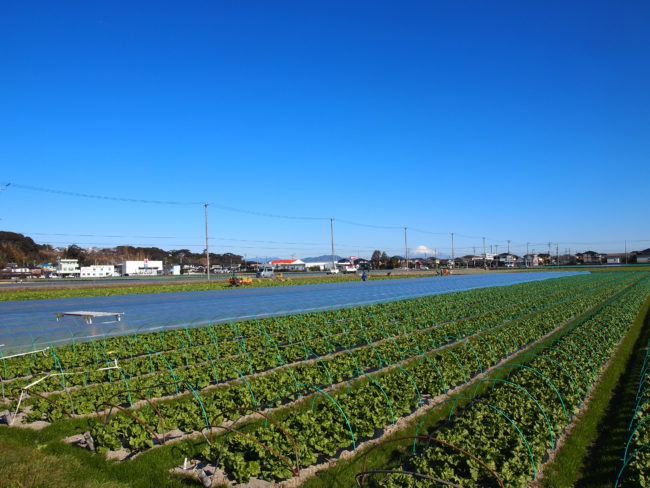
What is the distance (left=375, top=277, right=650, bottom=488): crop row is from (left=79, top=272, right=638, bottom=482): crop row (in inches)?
42.9


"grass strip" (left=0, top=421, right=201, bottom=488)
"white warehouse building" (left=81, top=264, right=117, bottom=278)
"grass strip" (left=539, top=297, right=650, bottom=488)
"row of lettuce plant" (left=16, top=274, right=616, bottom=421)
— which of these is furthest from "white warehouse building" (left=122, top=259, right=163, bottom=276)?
"grass strip" (left=539, top=297, right=650, bottom=488)

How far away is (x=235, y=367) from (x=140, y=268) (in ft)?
353

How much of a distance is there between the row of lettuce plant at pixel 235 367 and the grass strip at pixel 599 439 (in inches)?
188

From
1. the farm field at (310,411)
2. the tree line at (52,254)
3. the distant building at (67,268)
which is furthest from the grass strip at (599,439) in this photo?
the tree line at (52,254)

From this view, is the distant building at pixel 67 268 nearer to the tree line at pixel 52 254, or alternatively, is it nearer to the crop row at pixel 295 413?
the tree line at pixel 52 254

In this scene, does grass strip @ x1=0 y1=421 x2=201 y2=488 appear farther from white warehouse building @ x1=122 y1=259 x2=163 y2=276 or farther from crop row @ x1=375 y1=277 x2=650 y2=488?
white warehouse building @ x1=122 y1=259 x2=163 y2=276

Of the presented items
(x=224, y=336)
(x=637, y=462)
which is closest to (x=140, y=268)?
(x=224, y=336)

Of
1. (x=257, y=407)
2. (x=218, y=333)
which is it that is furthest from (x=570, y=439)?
(x=218, y=333)

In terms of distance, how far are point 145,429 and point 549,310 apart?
75.2 ft

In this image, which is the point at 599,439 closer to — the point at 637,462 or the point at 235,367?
the point at 637,462

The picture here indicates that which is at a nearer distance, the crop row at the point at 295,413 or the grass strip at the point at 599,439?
the grass strip at the point at 599,439

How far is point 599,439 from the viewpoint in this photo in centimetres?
862

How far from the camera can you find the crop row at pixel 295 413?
748 centimetres

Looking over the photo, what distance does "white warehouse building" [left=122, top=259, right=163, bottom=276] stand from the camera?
108 meters
